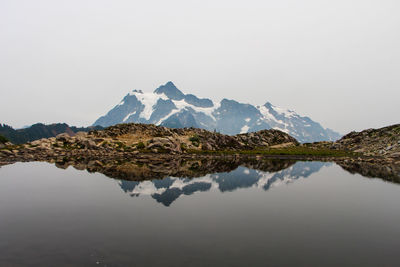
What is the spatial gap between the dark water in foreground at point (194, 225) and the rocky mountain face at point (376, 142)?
6887 centimetres

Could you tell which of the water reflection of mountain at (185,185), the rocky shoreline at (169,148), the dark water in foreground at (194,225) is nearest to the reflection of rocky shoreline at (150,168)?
the rocky shoreline at (169,148)

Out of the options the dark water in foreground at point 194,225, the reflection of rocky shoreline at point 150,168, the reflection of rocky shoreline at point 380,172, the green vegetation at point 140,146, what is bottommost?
the reflection of rocky shoreline at point 380,172

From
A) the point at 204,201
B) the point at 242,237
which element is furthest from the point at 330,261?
the point at 204,201

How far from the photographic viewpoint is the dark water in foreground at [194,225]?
14.3 metres

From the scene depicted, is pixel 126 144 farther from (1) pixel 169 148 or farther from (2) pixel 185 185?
(2) pixel 185 185

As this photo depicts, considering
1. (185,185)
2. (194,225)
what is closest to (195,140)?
(185,185)

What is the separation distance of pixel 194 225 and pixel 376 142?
125 m

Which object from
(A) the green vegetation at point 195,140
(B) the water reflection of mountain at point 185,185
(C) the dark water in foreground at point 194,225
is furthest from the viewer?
(A) the green vegetation at point 195,140

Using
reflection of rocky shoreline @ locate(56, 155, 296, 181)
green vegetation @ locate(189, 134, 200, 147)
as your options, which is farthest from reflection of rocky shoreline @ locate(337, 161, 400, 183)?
green vegetation @ locate(189, 134, 200, 147)

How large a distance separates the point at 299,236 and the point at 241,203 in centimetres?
994

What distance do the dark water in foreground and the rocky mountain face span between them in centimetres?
6887

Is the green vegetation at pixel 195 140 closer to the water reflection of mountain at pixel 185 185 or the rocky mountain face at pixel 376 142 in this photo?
the water reflection of mountain at pixel 185 185

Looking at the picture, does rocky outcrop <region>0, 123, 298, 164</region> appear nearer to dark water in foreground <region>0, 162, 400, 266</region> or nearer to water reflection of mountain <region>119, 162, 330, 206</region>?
water reflection of mountain <region>119, 162, 330, 206</region>

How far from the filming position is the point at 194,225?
20031 millimetres
